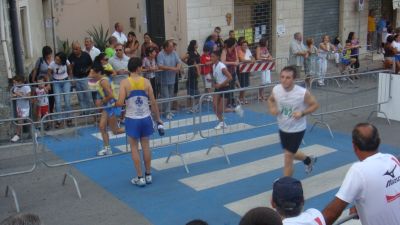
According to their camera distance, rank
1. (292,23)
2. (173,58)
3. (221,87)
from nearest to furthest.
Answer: (221,87), (173,58), (292,23)

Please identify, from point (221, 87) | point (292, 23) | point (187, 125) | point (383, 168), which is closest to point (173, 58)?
point (221, 87)

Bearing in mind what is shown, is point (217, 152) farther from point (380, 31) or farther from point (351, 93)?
point (380, 31)

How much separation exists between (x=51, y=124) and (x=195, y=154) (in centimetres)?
271

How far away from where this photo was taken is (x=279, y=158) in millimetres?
9727

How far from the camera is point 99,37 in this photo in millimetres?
19062

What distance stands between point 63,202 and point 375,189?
16.8ft

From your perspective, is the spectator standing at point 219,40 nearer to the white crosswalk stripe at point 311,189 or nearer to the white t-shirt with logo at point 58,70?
the white t-shirt with logo at point 58,70

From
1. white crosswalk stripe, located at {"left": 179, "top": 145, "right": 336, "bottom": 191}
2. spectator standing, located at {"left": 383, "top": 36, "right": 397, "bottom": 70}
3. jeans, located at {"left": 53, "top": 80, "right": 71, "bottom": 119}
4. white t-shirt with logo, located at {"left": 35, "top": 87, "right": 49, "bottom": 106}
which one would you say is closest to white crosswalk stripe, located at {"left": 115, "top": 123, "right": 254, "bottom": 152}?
white crosswalk stripe, located at {"left": 179, "top": 145, "right": 336, "bottom": 191}

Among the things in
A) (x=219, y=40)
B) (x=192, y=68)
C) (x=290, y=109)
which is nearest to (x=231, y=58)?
(x=192, y=68)

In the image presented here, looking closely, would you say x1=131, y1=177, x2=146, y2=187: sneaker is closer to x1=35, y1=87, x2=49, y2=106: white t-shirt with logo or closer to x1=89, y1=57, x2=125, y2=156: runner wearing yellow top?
x1=89, y1=57, x2=125, y2=156: runner wearing yellow top

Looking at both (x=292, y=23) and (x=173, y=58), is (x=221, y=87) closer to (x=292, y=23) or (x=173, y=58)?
(x=173, y=58)

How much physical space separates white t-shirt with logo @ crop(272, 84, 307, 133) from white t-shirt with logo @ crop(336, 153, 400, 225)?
11.0ft

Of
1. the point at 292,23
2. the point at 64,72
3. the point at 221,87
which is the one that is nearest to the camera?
the point at 221,87

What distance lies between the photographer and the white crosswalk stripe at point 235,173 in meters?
8.51
